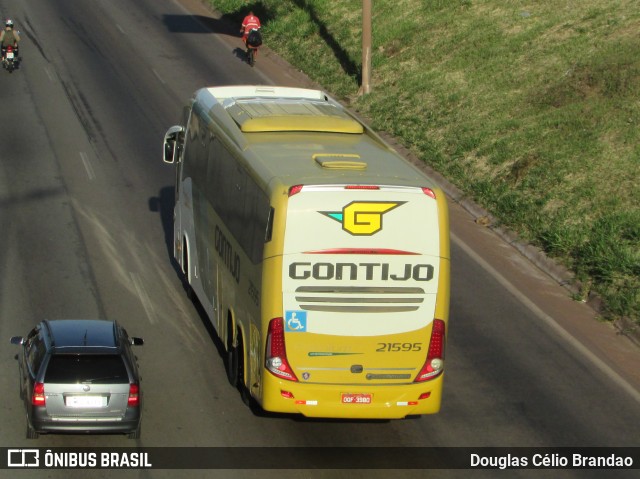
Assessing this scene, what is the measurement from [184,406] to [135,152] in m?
15.4

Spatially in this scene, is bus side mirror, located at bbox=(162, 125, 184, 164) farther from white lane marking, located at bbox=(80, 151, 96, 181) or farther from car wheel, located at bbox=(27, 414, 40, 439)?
car wheel, located at bbox=(27, 414, 40, 439)

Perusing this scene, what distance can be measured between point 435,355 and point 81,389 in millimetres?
4678

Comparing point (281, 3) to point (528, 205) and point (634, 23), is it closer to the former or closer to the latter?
point (634, 23)

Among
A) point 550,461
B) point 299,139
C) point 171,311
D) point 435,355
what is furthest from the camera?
point 171,311

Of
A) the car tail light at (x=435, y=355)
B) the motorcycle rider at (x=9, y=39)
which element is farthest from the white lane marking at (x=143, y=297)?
the motorcycle rider at (x=9, y=39)

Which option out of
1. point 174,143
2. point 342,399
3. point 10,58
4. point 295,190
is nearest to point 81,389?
point 342,399

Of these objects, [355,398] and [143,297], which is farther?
[143,297]

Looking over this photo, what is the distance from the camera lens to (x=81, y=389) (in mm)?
14195

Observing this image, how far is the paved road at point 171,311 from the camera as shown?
15.9 meters

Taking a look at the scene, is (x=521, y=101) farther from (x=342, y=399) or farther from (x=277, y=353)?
(x=277, y=353)

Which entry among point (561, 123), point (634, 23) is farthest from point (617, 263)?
point (634, 23)

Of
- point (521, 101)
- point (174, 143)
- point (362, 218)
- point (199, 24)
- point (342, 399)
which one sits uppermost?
point (362, 218)

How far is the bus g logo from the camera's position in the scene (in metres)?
14.4

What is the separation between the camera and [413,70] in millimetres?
37188
